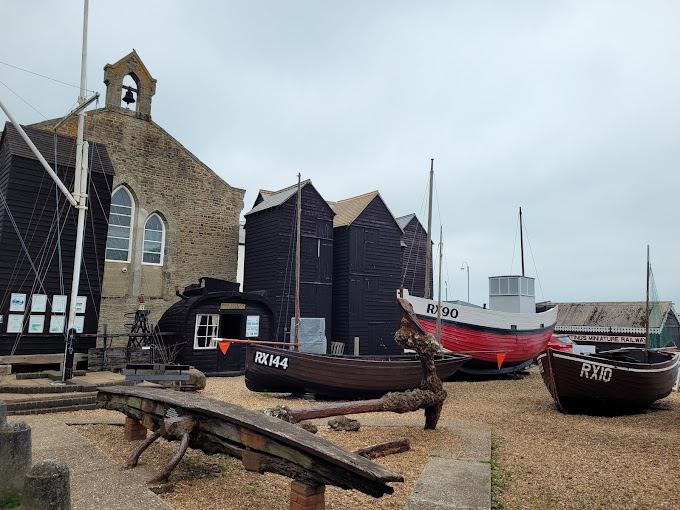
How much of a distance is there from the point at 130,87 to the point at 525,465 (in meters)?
23.3

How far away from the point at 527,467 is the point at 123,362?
1302 centimetres

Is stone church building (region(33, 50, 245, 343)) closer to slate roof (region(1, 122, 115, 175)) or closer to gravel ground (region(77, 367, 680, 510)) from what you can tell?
slate roof (region(1, 122, 115, 175))

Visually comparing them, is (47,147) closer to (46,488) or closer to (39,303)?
(39,303)

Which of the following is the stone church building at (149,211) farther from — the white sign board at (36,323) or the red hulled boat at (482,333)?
the red hulled boat at (482,333)

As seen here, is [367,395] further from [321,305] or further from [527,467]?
[321,305]

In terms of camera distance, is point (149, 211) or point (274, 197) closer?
point (149, 211)

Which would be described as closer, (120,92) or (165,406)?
(165,406)

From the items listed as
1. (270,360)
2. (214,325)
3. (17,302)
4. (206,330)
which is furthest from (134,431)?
(214,325)

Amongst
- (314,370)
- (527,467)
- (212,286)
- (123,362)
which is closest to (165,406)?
(527,467)

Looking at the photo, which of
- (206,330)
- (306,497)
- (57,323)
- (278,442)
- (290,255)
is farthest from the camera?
(290,255)

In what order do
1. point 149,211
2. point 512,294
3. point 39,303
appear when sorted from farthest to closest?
1. point 512,294
2. point 149,211
3. point 39,303

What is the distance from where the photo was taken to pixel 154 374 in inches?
410

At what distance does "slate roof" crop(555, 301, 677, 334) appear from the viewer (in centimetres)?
3516

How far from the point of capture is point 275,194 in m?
26.1
